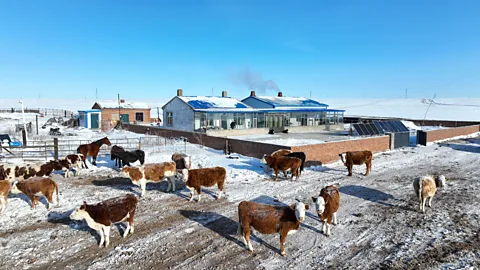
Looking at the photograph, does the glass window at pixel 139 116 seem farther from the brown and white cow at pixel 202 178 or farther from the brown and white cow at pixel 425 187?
the brown and white cow at pixel 425 187

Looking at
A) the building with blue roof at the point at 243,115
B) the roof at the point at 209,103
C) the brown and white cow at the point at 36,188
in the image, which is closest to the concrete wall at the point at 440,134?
the building with blue roof at the point at 243,115

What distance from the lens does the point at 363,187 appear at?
1252 cm

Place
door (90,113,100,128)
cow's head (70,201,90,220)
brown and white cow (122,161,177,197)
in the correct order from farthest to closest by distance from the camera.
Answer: door (90,113,100,128) → brown and white cow (122,161,177,197) → cow's head (70,201,90,220)

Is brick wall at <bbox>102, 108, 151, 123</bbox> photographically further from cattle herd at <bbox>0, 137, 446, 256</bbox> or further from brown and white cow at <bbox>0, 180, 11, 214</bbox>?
brown and white cow at <bbox>0, 180, 11, 214</bbox>

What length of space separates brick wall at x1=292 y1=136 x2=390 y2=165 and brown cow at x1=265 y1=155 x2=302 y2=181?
2288 mm

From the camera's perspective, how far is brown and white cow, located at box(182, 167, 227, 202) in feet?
34.4

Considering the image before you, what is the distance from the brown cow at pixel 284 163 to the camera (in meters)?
13.3

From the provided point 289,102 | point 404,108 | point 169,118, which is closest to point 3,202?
point 169,118

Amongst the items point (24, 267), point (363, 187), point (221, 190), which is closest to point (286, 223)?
point (221, 190)

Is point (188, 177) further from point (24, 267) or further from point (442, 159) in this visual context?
point (442, 159)

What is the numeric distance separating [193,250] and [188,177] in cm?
364

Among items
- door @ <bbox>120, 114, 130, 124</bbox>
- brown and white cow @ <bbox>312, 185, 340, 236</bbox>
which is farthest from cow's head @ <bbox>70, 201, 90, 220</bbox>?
door @ <bbox>120, 114, 130, 124</bbox>

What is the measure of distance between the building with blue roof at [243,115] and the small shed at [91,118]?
33.1 ft

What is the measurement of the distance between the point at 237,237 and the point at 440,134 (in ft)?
90.5
